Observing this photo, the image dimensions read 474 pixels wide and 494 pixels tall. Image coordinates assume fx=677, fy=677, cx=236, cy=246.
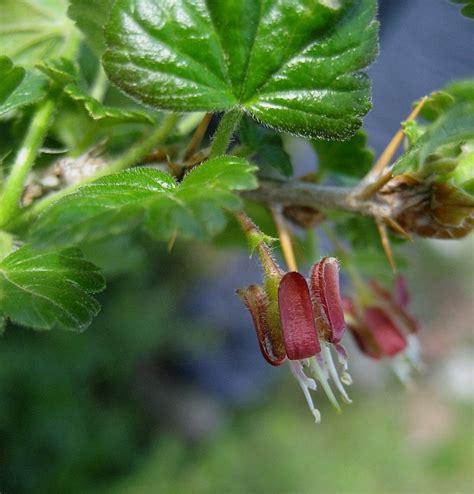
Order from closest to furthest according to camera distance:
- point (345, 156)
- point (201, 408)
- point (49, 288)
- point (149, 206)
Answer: point (149, 206) → point (49, 288) → point (345, 156) → point (201, 408)

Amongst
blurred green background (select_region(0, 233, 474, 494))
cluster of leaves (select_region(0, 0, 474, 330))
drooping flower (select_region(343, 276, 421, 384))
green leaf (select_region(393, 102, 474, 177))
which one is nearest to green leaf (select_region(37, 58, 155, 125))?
cluster of leaves (select_region(0, 0, 474, 330))

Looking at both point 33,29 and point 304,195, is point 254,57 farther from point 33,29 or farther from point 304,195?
point 33,29

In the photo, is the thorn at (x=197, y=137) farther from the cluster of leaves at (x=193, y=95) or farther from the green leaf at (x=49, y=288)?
the green leaf at (x=49, y=288)

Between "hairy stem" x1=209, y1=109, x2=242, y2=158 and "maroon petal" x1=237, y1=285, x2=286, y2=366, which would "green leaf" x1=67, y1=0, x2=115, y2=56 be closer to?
"hairy stem" x1=209, y1=109, x2=242, y2=158

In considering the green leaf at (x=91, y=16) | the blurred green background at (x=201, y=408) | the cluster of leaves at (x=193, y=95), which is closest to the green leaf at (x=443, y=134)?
the cluster of leaves at (x=193, y=95)

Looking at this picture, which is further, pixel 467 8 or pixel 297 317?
pixel 467 8

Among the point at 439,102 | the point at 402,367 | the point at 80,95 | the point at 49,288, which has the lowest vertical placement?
the point at 402,367

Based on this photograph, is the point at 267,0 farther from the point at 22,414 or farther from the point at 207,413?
the point at 207,413

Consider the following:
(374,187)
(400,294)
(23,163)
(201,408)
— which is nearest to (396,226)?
(374,187)
